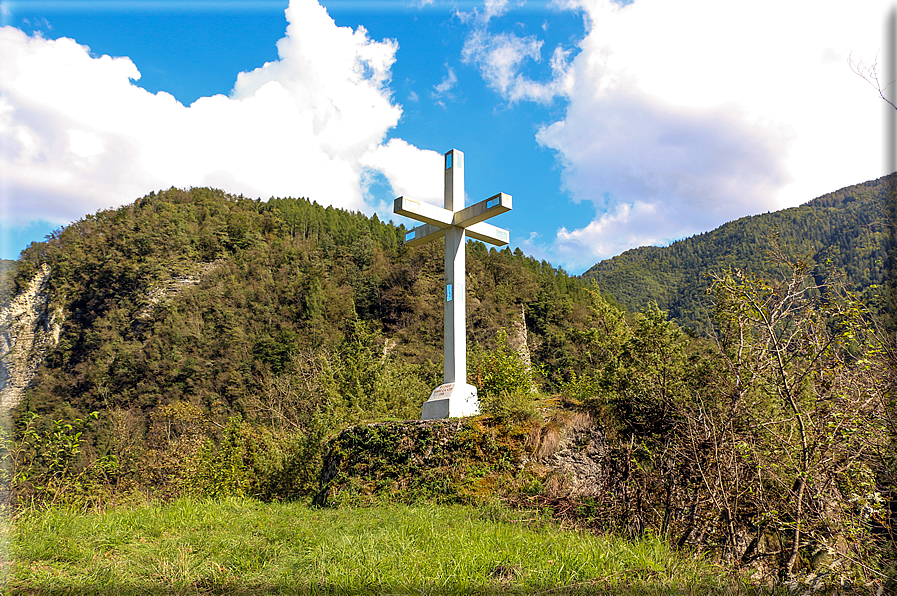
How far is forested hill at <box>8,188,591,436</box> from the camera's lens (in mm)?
37500

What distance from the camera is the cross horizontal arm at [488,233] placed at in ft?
25.2

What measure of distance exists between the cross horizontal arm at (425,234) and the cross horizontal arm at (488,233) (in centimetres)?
43

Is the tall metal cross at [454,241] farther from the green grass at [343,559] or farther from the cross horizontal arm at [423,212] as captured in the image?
the green grass at [343,559]

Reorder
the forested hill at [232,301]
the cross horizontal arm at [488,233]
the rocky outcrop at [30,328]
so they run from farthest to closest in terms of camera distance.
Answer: the rocky outcrop at [30,328] < the forested hill at [232,301] < the cross horizontal arm at [488,233]

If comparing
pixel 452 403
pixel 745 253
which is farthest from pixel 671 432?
pixel 745 253

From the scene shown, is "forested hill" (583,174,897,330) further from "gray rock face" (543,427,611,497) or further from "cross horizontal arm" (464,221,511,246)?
"cross horizontal arm" (464,221,511,246)

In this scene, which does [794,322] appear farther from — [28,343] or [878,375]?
[28,343]

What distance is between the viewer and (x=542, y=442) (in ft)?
18.9

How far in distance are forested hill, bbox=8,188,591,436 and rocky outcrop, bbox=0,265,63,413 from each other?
2.91ft

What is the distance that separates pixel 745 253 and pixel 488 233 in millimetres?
45793

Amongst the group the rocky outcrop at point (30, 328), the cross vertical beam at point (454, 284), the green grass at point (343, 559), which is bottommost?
the green grass at point (343, 559)

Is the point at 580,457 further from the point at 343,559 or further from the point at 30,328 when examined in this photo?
the point at 30,328

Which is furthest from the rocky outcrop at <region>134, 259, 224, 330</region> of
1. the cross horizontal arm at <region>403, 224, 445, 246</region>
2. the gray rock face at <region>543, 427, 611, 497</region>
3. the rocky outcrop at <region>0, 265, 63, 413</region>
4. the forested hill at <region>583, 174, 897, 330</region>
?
the gray rock face at <region>543, 427, 611, 497</region>

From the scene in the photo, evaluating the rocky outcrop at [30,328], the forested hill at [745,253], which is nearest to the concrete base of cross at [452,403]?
the forested hill at [745,253]
